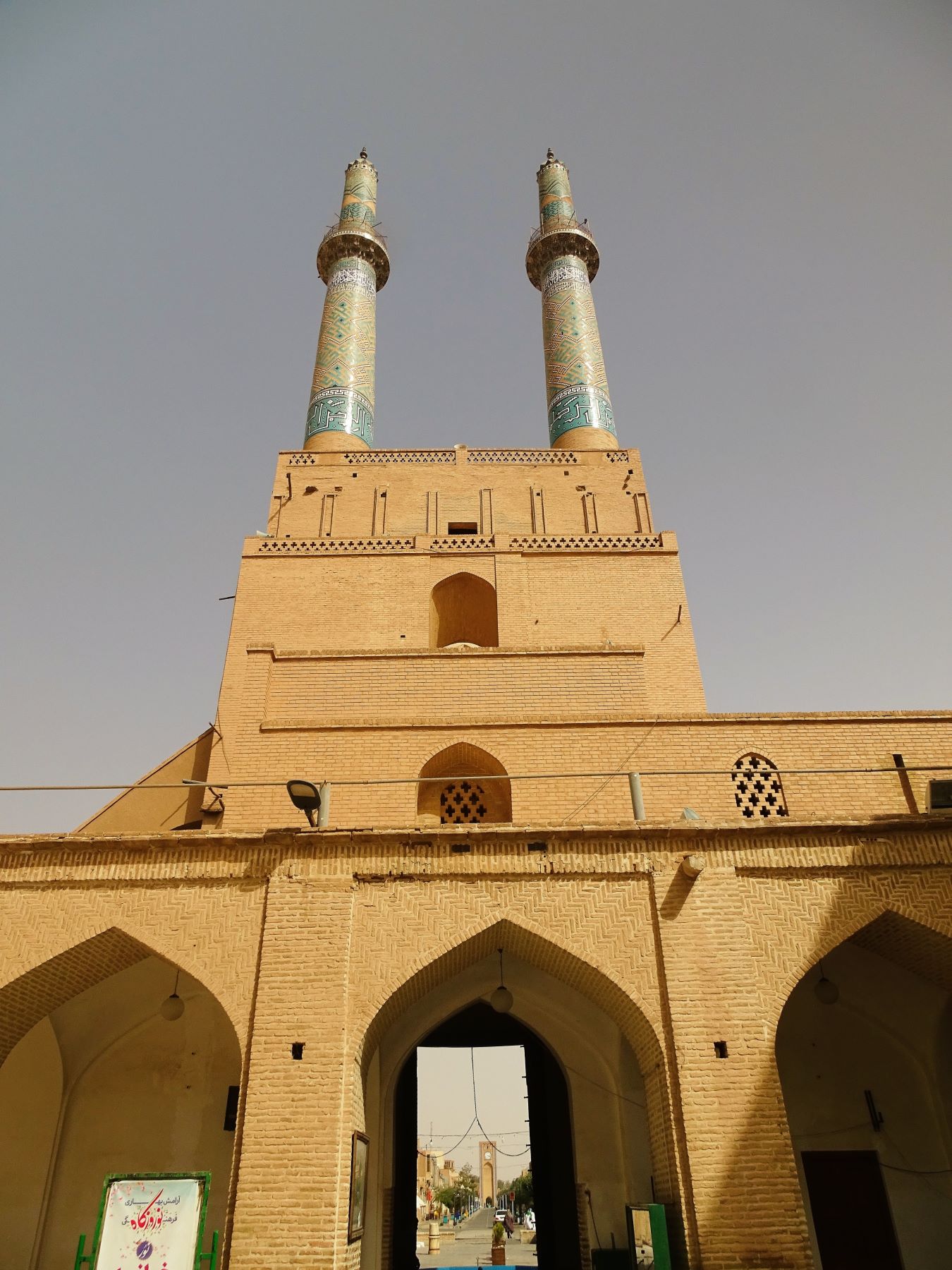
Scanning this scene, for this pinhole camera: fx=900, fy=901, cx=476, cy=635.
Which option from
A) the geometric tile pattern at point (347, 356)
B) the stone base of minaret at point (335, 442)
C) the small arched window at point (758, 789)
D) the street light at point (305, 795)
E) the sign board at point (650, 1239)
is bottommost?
the sign board at point (650, 1239)

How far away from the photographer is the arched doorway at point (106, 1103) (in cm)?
791

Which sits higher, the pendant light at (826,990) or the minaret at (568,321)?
the minaret at (568,321)

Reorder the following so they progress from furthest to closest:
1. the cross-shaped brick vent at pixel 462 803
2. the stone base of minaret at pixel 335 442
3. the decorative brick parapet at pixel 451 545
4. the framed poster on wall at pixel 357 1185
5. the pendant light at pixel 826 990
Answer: the stone base of minaret at pixel 335 442 → the decorative brick parapet at pixel 451 545 → the cross-shaped brick vent at pixel 462 803 → the pendant light at pixel 826 990 → the framed poster on wall at pixel 357 1185

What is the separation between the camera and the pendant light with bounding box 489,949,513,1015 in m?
8.38

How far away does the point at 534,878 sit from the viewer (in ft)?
22.7

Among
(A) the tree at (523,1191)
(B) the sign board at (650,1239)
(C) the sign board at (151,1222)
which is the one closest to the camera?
(C) the sign board at (151,1222)

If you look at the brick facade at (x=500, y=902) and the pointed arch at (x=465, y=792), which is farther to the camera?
the pointed arch at (x=465, y=792)

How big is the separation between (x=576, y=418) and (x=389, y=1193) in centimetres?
1196

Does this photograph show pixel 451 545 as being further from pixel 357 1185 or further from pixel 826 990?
pixel 357 1185

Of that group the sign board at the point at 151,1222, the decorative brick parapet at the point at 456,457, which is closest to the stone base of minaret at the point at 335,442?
the decorative brick parapet at the point at 456,457

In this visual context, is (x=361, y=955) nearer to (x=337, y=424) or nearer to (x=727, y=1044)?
(x=727, y=1044)

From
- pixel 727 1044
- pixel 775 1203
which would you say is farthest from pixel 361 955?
pixel 775 1203

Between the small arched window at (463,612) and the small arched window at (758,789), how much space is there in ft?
14.0

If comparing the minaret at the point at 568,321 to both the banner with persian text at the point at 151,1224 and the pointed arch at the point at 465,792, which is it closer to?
the pointed arch at the point at 465,792
